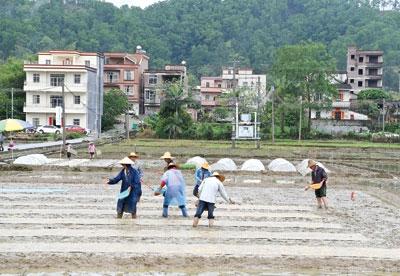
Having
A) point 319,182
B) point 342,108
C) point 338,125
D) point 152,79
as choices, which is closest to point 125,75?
point 152,79

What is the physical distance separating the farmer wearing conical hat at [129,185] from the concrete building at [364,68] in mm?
91763

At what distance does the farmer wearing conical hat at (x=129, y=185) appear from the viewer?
17234 millimetres

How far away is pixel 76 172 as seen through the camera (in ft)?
108

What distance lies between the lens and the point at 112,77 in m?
90.7

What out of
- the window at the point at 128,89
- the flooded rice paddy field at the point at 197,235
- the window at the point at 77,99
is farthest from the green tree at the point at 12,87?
the flooded rice paddy field at the point at 197,235

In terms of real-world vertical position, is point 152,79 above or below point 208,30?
below

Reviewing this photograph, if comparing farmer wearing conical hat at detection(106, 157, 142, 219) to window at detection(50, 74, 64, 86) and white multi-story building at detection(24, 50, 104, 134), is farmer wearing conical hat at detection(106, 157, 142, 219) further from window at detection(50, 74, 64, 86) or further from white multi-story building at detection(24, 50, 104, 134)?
window at detection(50, 74, 64, 86)

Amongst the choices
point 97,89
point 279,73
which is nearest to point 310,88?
point 279,73

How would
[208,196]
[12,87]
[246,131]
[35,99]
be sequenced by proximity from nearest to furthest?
1. [208,196]
2. [246,131]
3. [35,99]
4. [12,87]

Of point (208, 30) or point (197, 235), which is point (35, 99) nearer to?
point (197, 235)

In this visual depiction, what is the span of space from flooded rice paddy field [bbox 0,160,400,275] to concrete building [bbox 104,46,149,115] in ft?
214

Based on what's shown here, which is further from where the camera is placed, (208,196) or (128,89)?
(128,89)

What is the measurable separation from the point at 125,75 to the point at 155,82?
4.28m

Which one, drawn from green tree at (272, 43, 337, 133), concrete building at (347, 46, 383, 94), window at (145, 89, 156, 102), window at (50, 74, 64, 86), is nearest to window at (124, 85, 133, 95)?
window at (145, 89, 156, 102)
